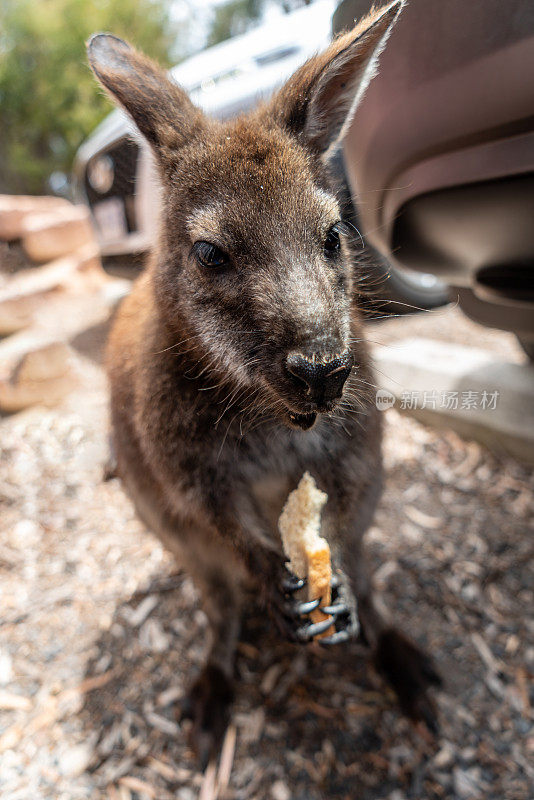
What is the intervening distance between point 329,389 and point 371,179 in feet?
3.05

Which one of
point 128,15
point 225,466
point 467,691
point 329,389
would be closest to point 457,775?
point 467,691

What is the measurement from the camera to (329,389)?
1041mm

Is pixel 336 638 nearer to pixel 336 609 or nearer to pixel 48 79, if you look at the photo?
pixel 336 609

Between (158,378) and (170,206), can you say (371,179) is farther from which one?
(158,378)

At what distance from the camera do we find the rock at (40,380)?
12.0ft

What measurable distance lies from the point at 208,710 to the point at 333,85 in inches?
76.6

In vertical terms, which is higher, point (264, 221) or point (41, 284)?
point (264, 221)

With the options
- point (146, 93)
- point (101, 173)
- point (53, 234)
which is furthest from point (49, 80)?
point (146, 93)

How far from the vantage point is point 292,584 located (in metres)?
1.43

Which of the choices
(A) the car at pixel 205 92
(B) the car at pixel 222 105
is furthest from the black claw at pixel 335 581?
(A) the car at pixel 205 92

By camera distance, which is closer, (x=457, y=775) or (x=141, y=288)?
(x=457, y=775)

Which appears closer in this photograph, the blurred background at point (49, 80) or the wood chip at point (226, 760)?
the wood chip at point (226, 760)

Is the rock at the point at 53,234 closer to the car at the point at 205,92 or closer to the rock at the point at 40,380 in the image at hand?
the car at the point at 205,92

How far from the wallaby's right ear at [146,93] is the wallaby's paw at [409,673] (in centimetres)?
179
